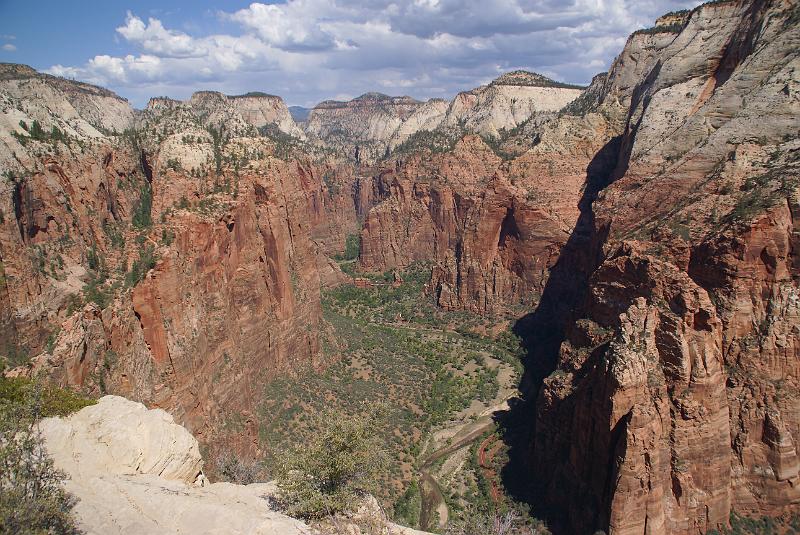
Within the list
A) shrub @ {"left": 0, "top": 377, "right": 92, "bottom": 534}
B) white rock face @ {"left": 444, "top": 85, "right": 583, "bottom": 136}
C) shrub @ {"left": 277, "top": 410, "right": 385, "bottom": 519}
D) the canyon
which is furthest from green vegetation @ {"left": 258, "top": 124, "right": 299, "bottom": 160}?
white rock face @ {"left": 444, "top": 85, "right": 583, "bottom": 136}

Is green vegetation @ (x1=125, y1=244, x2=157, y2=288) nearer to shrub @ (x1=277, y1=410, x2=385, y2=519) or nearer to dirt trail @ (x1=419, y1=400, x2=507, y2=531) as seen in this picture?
shrub @ (x1=277, y1=410, x2=385, y2=519)

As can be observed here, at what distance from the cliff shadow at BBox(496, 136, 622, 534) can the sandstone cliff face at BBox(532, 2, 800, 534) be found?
93.1 inches

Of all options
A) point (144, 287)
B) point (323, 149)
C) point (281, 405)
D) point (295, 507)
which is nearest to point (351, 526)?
point (295, 507)

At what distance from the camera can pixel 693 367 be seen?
98.4 feet

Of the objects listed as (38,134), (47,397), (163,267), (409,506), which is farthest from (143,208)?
(409,506)

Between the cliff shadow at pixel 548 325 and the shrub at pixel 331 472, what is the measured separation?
1994 cm

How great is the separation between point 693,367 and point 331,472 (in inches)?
817

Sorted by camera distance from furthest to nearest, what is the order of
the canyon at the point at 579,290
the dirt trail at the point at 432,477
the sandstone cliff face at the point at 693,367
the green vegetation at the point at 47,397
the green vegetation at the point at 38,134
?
the dirt trail at the point at 432,477 < the green vegetation at the point at 38,134 < the sandstone cliff face at the point at 693,367 < the canyon at the point at 579,290 < the green vegetation at the point at 47,397

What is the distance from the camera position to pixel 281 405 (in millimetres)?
43812

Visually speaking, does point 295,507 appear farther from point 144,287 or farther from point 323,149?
point 323,149

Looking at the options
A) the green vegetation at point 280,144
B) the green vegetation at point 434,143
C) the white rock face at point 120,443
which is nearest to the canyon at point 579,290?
the white rock face at point 120,443

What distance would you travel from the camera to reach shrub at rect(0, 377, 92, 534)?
13094 millimetres

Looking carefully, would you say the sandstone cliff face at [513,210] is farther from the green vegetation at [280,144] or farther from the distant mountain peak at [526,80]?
the distant mountain peak at [526,80]

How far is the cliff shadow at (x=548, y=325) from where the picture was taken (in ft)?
133
